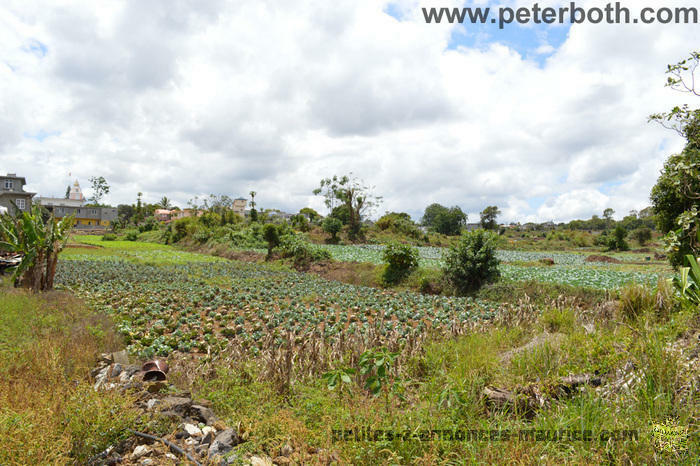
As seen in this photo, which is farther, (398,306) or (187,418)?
(398,306)

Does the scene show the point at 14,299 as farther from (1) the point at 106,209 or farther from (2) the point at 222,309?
(1) the point at 106,209

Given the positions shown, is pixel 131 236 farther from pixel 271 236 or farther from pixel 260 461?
pixel 260 461

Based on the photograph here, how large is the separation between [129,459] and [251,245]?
103 feet

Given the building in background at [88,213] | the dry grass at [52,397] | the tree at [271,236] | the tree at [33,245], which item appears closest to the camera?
the dry grass at [52,397]

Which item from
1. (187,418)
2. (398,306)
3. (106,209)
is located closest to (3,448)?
(187,418)

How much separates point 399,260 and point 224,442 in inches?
523

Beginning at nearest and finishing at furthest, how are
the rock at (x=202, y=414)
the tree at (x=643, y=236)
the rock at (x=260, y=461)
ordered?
the rock at (x=260, y=461)
the rock at (x=202, y=414)
the tree at (x=643, y=236)

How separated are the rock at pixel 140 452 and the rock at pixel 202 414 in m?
0.61

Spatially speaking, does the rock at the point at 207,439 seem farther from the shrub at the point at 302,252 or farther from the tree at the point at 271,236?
the tree at the point at 271,236

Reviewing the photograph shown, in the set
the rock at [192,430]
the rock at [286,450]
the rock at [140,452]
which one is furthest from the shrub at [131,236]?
the rock at [286,450]

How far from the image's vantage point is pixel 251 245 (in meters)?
33.7

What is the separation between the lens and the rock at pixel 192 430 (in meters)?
3.57

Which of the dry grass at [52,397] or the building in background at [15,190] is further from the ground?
the building in background at [15,190]

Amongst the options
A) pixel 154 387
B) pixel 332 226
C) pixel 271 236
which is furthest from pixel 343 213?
pixel 154 387
